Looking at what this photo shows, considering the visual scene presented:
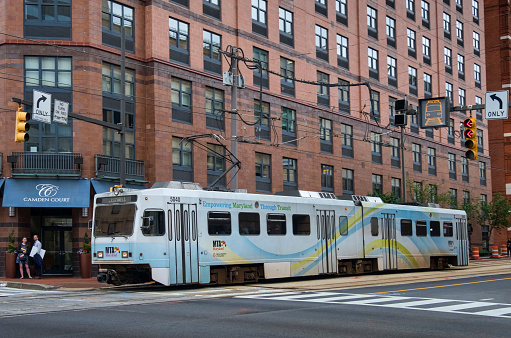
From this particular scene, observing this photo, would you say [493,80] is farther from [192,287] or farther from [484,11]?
[192,287]

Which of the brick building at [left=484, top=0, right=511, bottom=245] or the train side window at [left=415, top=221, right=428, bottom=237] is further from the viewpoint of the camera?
the brick building at [left=484, top=0, right=511, bottom=245]

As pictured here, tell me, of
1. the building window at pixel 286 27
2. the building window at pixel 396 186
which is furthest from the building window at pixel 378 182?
the building window at pixel 286 27

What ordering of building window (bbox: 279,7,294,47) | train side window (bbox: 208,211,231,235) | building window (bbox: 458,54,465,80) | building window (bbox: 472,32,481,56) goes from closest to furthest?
train side window (bbox: 208,211,231,235)
building window (bbox: 279,7,294,47)
building window (bbox: 458,54,465,80)
building window (bbox: 472,32,481,56)

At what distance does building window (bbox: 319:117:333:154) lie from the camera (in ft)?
152

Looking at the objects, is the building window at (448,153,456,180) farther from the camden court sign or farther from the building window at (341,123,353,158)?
the camden court sign

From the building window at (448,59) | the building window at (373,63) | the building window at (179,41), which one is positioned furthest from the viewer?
the building window at (448,59)

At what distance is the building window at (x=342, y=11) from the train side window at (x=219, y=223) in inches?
1149

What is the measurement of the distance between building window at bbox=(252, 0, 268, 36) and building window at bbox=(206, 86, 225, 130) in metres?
5.27

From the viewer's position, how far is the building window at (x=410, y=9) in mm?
57188

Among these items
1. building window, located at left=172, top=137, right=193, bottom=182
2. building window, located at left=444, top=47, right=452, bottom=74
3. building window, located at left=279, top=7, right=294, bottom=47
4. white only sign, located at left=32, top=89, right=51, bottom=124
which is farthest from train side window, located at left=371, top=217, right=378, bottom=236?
building window, located at left=444, top=47, right=452, bottom=74

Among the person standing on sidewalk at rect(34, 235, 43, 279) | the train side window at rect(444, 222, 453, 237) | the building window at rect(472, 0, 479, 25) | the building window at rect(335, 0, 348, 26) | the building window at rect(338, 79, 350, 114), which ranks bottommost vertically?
the person standing on sidewalk at rect(34, 235, 43, 279)

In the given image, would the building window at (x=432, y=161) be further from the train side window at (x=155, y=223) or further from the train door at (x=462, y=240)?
the train side window at (x=155, y=223)

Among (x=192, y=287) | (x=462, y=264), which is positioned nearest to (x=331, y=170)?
(x=462, y=264)

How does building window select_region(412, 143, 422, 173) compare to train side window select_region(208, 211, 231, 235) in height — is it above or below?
above
